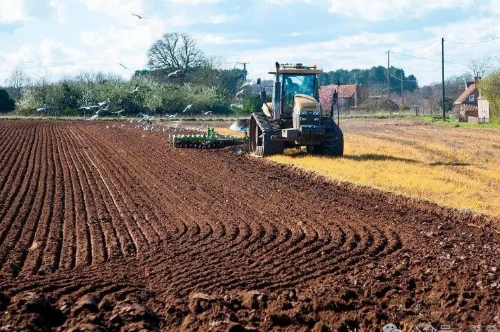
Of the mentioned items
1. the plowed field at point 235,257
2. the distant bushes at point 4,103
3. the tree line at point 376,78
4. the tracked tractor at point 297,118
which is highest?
the tree line at point 376,78

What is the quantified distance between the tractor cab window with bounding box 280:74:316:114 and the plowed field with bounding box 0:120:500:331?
18.2 feet

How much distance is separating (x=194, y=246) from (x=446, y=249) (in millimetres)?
3718

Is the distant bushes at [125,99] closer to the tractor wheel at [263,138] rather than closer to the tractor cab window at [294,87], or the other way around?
the tractor wheel at [263,138]

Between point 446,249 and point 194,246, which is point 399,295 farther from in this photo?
point 194,246

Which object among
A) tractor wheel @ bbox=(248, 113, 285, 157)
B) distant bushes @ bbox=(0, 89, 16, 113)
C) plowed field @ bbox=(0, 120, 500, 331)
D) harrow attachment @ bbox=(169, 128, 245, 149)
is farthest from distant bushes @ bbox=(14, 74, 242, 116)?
plowed field @ bbox=(0, 120, 500, 331)

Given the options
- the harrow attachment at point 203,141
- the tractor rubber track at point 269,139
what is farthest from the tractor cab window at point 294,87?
the harrow attachment at point 203,141

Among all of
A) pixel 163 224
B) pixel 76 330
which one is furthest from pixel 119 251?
pixel 76 330

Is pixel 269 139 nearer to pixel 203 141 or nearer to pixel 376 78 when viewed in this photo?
pixel 203 141

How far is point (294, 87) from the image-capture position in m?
23.9

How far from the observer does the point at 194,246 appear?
11.1 meters

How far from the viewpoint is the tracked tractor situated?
2300cm

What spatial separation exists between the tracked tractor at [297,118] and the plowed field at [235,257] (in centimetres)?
439

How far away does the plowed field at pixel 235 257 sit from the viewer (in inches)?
300

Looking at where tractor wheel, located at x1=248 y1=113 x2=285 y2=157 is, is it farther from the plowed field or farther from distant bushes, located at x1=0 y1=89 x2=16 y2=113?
distant bushes, located at x1=0 y1=89 x2=16 y2=113
